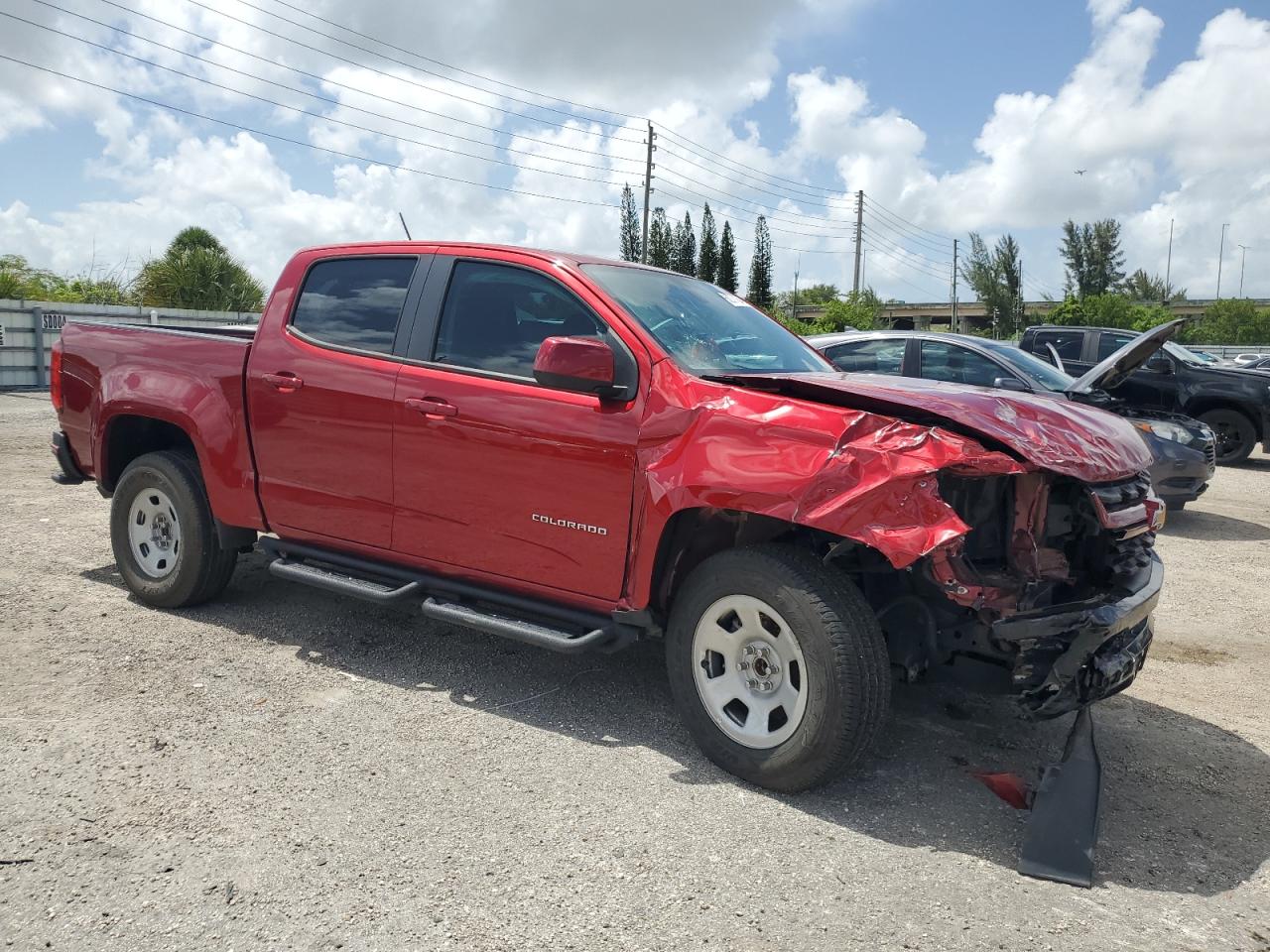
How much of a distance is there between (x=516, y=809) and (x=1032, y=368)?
7223mm

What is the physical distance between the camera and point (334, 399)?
15.1 feet

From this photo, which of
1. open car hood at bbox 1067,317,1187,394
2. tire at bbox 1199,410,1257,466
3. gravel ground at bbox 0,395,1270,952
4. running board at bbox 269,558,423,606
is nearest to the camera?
gravel ground at bbox 0,395,1270,952

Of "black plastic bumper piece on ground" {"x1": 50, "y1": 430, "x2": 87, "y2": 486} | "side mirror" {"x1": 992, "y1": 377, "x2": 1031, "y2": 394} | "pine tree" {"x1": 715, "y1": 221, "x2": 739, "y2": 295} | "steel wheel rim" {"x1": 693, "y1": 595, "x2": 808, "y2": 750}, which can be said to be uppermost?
"pine tree" {"x1": 715, "y1": 221, "x2": 739, "y2": 295}

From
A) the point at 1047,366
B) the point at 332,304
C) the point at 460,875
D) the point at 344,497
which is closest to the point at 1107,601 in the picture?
the point at 460,875

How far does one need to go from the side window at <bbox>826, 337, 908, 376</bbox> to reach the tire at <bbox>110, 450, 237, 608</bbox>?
239 inches

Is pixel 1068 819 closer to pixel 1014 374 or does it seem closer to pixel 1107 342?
pixel 1014 374

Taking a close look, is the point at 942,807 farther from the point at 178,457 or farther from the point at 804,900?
the point at 178,457

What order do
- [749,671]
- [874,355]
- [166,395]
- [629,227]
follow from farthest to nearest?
[629,227] < [874,355] < [166,395] < [749,671]

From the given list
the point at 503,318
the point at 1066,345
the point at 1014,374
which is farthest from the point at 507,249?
the point at 1066,345

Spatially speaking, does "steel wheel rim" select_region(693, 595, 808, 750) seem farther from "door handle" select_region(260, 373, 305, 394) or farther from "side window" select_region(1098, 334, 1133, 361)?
"side window" select_region(1098, 334, 1133, 361)

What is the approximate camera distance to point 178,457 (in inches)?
208

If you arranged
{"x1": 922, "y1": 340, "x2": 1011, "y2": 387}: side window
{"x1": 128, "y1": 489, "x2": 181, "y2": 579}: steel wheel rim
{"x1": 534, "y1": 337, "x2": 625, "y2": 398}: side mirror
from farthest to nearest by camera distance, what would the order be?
1. {"x1": 922, "y1": 340, "x2": 1011, "y2": 387}: side window
2. {"x1": 128, "y1": 489, "x2": 181, "y2": 579}: steel wheel rim
3. {"x1": 534, "y1": 337, "x2": 625, "y2": 398}: side mirror

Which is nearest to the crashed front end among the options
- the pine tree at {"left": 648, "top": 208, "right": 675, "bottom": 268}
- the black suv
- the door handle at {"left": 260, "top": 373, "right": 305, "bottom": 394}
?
the door handle at {"left": 260, "top": 373, "right": 305, "bottom": 394}

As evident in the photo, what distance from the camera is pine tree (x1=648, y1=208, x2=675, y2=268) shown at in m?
58.7
